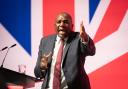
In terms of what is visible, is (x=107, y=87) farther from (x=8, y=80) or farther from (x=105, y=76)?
(x=8, y=80)

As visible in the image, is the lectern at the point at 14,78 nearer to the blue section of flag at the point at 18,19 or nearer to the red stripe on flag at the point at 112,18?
the blue section of flag at the point at 18,19

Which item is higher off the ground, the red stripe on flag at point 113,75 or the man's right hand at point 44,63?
the red stripe on flag at point 113,75

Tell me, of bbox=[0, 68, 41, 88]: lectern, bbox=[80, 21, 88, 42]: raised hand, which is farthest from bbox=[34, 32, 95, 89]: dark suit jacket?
bbox=[0, 68, 41, 88]: lectern

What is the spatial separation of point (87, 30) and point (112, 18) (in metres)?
0.36

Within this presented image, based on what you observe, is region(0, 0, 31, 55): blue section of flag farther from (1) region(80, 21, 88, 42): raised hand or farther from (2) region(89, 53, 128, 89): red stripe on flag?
(1) region(80, 21, 88, 42): raised hand

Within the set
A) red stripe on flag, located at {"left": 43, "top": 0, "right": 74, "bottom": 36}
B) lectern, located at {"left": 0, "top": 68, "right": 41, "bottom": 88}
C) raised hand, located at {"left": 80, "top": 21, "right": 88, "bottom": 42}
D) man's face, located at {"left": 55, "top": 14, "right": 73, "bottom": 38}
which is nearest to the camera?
raised hand, located at {"left": 80, "top": 21, "right": 88, "bottom": 42}

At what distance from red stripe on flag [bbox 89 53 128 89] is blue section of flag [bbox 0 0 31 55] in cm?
104

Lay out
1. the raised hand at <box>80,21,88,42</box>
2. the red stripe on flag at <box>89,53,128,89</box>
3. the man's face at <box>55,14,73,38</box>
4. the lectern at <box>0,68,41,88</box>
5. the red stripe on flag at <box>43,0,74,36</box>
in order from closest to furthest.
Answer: the raised hand at <box>80,21,88,42</box>, the man's face at <box>55,14,73,38</box>, the lectern at <box>0,68,41,88</box>, the red stripe on flag at <box>89,53,128,89</box>, the red stripe on flag at <box>43,0,74,36</box>

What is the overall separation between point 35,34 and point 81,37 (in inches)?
71.4

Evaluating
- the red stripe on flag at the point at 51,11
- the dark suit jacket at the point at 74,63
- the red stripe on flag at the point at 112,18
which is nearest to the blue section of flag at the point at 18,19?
the red stripe on flag at the point at 51,11

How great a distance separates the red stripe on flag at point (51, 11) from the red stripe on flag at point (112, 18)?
22.0 inches

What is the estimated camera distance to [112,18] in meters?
3.98

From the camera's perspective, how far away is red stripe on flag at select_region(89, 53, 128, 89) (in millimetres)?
3920

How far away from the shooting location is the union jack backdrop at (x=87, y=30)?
155 inches
